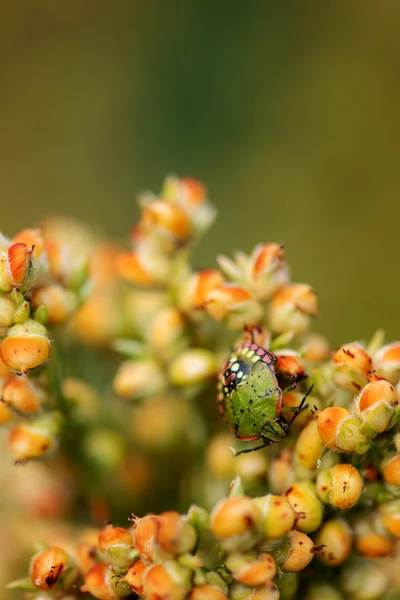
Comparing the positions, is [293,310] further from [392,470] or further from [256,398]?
[392,470]

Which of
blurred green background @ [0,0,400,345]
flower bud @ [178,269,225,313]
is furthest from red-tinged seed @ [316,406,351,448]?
blurred green background @ [0,0,400,345]

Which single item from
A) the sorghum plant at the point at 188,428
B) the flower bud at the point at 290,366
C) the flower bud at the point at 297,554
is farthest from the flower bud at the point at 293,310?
the flower bud at the point at 297,554

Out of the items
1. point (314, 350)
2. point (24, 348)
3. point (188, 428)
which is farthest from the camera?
point (188, 428)

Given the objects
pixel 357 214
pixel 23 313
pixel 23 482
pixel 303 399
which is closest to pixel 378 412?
pixel 303 399

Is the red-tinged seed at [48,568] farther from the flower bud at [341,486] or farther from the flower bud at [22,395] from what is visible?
the flower bud at [341,486]

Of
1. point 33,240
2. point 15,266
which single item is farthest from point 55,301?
point 15,266

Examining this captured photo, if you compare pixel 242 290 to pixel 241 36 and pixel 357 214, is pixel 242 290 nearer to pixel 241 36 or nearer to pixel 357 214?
pixel 357 214

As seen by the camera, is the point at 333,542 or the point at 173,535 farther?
the point at 333,542
